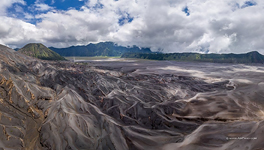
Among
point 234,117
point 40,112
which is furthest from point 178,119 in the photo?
point 40,112

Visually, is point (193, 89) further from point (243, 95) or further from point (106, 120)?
point (106, 120)

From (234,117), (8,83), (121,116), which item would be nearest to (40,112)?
(8,83)

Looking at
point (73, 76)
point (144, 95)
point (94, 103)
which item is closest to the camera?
point (94, 103)

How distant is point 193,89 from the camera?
5538 cm

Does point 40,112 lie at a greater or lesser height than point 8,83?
lesser

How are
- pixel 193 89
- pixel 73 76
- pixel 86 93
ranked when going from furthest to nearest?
1. pixel 193 89
2. pixel 73 76
3. pixel 86 93

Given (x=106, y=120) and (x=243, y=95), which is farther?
(x=243, y=95)

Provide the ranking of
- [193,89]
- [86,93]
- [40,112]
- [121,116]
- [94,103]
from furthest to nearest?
[193,89], [86,93], [94,103], [121,116], [40,112]

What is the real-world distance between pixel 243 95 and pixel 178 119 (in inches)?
1265

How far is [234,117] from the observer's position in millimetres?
31969

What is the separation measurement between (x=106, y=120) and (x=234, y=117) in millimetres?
28246

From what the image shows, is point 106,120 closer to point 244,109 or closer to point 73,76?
point 73,76

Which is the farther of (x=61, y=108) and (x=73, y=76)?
(x=73, y=76)

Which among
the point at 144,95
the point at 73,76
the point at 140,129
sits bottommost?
the point at 140,129
